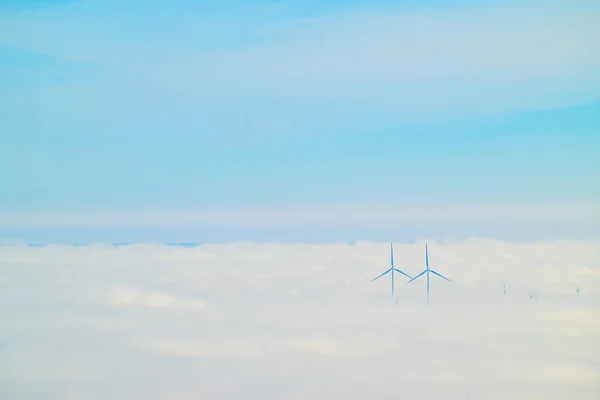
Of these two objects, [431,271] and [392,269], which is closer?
[431,271]
